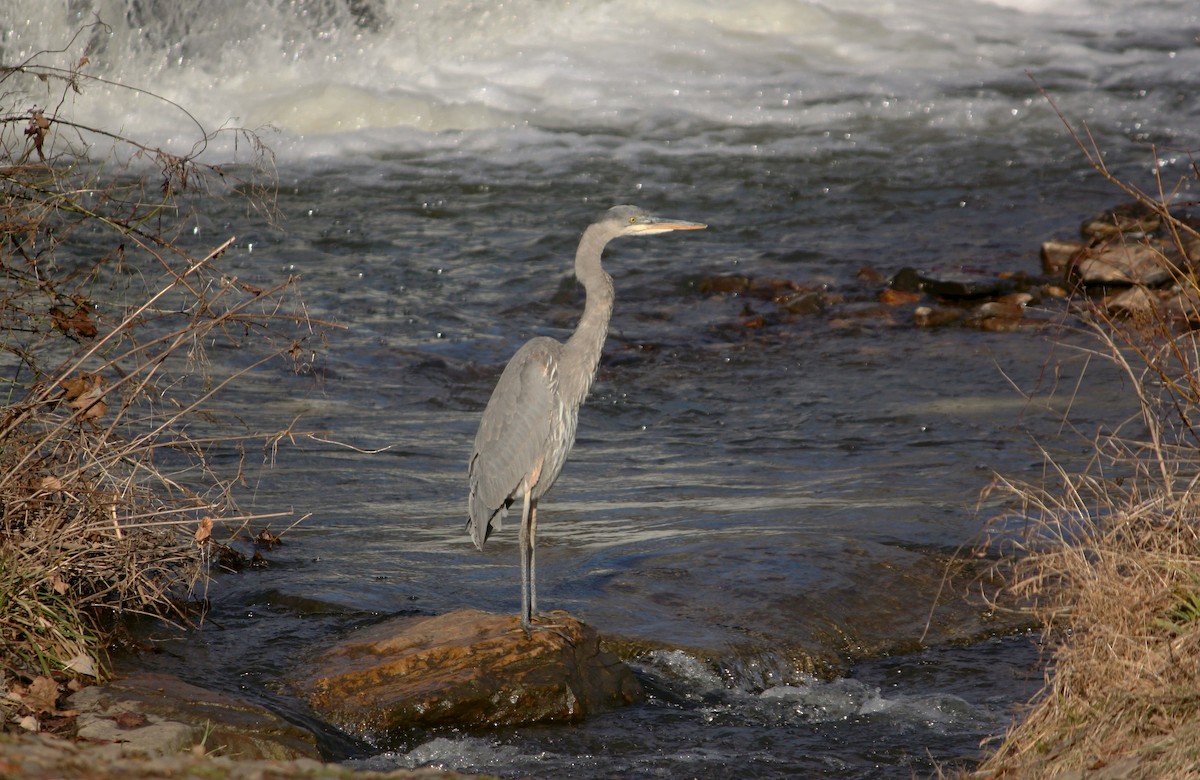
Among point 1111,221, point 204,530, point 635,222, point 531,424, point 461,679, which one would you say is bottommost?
point 461,679

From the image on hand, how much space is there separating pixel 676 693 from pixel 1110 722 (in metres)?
1.90

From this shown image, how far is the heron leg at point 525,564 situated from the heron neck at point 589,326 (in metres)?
0.50

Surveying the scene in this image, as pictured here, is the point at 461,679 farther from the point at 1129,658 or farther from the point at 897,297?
the point at 897,297

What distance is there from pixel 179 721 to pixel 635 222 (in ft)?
9.65

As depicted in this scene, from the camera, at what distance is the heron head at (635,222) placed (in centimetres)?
587

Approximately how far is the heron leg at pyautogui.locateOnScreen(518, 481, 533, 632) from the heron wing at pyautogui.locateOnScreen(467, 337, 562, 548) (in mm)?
105

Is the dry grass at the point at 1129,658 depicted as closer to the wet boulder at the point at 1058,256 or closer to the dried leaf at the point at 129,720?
the dried leaf at the point at 129,720


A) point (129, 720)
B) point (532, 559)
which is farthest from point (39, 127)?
point (532, 559)

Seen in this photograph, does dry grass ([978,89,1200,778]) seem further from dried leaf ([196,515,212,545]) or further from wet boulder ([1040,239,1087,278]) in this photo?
wet boulder ([1040,239,1087,278])

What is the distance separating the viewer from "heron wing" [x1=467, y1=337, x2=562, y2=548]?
540cm

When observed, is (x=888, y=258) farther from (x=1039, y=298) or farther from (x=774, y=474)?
(x=774, y=474)

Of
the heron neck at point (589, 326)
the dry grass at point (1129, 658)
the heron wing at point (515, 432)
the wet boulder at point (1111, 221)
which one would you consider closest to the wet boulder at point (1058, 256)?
the wet boulder at point (1111, 221)

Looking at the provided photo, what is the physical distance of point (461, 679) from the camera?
465cm

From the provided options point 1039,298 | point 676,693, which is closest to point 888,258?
point 1039,298
